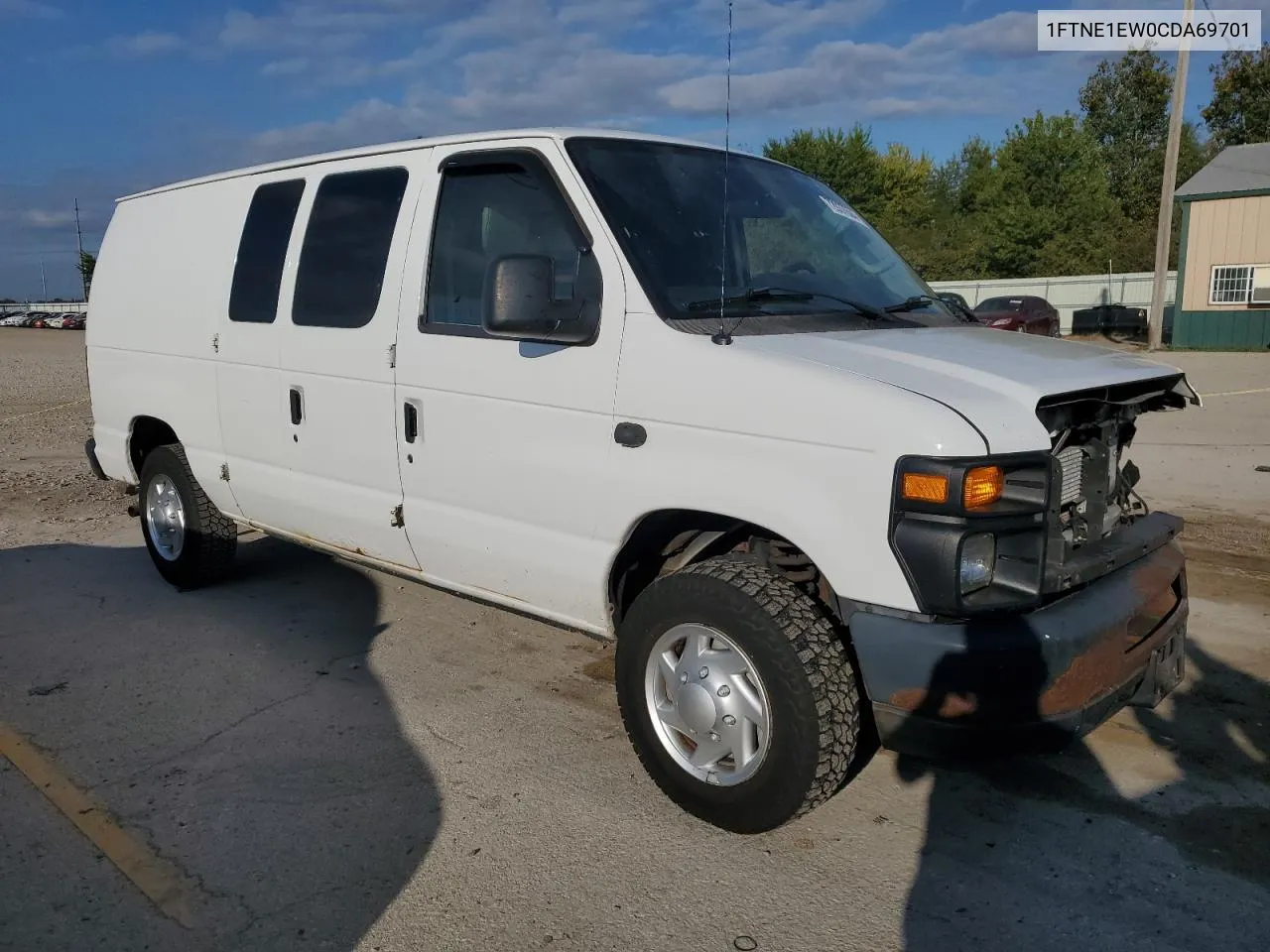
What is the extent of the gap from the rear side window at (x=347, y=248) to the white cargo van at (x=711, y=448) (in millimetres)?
17

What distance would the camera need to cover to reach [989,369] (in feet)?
10.5

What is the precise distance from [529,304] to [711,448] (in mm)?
771

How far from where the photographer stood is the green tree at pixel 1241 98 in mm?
54125

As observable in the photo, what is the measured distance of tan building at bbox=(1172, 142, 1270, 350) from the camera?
101 ft

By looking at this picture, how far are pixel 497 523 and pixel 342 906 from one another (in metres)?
1.46

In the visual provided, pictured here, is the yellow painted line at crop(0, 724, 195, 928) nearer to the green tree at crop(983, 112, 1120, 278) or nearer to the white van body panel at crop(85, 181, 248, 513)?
the white van body panel at crop(85, 181, 248, 513)

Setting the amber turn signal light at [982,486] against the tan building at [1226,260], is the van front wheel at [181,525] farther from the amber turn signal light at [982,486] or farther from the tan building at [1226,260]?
the tan building at [1226,260]

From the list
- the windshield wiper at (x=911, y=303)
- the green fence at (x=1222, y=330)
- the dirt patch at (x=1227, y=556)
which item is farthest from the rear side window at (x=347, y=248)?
the green fence at (x=1222, y=330)

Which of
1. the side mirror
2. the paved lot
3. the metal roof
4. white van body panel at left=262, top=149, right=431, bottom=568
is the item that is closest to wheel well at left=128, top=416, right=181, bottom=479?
the paved lot

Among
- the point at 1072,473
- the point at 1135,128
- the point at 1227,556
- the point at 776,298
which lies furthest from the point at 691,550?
the point at 1135,128

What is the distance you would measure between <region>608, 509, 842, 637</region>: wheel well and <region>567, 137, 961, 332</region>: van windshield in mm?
693

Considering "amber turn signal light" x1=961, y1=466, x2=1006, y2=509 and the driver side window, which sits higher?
the driver side window

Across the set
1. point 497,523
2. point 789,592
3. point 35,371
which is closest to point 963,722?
point 789,592

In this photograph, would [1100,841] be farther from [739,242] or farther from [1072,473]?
[739,242]
